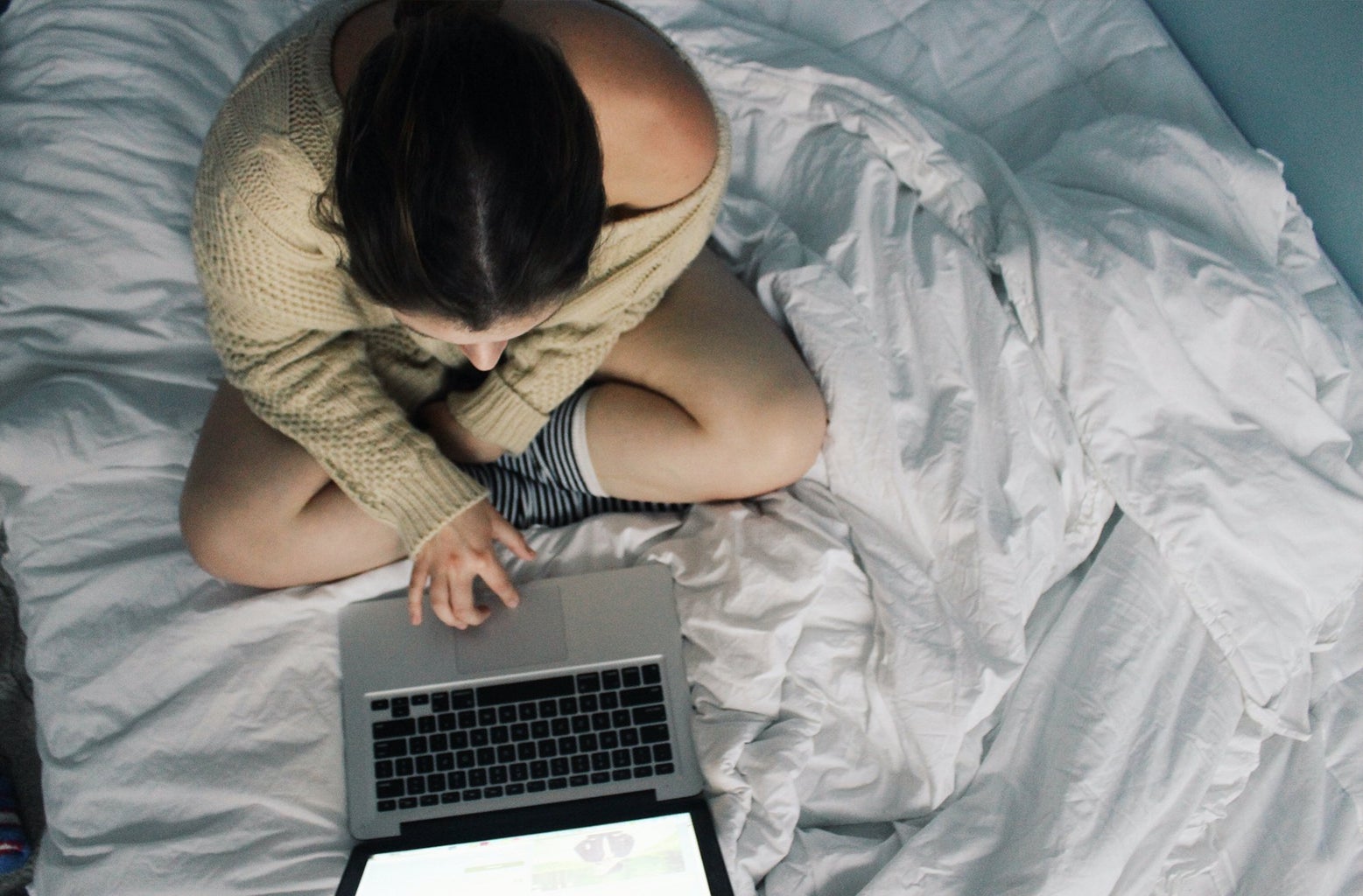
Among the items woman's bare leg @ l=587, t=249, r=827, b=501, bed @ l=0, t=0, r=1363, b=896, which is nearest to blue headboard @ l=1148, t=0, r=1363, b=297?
bed @ l=0, t=0, r=1363, b=896

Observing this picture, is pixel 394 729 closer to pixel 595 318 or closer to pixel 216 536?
pixel 216 536

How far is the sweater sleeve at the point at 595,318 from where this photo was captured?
0.81 meters

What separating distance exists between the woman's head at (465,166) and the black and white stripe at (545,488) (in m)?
0.40

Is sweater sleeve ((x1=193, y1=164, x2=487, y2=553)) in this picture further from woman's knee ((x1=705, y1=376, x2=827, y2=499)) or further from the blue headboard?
the blue headboard

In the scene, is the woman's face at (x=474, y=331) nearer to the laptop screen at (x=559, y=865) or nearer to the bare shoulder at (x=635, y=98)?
the bare shoulder at (x=635, y=98)

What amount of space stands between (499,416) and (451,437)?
0.10 m

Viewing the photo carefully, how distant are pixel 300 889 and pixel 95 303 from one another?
2.21 ft

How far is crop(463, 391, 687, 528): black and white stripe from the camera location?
1.00 m

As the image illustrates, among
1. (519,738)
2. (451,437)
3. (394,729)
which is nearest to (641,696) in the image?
(519,738)

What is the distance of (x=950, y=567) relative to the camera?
0.91 meters

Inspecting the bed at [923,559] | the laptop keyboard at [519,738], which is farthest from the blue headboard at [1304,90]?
the laptop keyboard at [519,738]

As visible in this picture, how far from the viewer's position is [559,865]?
30.7 inches

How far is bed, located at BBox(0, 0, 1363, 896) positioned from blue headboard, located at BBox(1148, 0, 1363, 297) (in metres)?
0.04

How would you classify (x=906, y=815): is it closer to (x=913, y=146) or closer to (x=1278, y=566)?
(x=1278, y=566)
